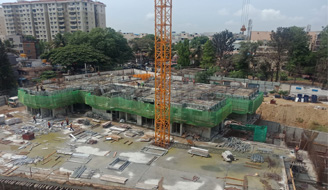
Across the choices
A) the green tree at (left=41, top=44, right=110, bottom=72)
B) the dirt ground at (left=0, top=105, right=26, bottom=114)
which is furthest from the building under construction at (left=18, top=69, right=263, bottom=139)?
the green tree at (left=41, top=44, right=110, bottom=72)

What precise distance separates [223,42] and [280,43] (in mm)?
14546

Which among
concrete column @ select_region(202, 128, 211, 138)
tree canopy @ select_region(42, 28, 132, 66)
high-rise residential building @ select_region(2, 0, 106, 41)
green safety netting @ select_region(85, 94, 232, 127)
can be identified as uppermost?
high-rise residential building @ select_region(2, 0, 106, 41)

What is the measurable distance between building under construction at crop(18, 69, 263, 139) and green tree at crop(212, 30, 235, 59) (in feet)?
102

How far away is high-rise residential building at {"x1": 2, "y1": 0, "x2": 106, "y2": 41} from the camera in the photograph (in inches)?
Result: 3504

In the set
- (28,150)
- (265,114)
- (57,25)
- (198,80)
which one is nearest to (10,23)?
(57,25)

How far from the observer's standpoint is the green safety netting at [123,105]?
22.6 meters

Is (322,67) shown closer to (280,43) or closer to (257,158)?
(280,43)

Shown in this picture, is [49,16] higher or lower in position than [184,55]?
higher

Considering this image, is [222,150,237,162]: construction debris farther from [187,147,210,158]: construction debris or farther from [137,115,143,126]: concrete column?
[137,115,143,126]: concrete column

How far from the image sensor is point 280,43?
50.3 m

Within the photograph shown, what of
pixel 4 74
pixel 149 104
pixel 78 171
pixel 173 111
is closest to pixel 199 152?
pixel 173 111

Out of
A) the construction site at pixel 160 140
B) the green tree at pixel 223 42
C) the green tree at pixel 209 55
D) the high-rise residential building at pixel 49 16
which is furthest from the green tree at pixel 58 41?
the green tree at pixel 223 42

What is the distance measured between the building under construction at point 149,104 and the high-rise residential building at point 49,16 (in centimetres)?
6476

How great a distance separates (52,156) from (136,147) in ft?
22.7
